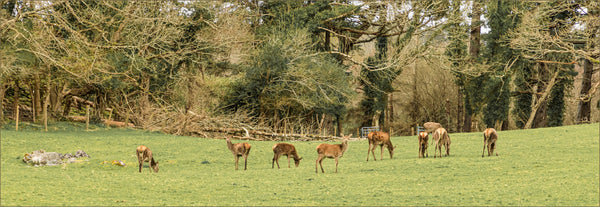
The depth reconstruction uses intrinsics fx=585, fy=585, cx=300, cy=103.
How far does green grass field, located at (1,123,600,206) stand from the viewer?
9.66 m

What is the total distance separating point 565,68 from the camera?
35938mm

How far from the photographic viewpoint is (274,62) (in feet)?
101

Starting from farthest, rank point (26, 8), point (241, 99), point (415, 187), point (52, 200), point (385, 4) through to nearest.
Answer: point (385, 4), point (241, 99), point (26, 8), point (415, 187), point (52, 200)

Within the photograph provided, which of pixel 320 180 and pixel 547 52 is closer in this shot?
pixel 320 180

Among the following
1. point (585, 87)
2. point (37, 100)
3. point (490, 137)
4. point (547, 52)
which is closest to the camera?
point (490, 137)

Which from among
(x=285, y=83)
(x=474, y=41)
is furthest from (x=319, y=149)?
(x=474, y=41)

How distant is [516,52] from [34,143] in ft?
92.4

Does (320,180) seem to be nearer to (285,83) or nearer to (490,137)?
(490,137)

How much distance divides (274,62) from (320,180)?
1910 cm

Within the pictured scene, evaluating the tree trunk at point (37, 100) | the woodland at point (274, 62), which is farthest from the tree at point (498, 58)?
the tree trunk at point (37, 100)

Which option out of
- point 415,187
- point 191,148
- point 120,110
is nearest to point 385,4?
point 120,110

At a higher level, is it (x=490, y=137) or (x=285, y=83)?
(x=285, y=83)

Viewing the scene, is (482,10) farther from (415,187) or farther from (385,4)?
(415,187)

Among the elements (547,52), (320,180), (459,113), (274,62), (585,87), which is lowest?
(320,180)
